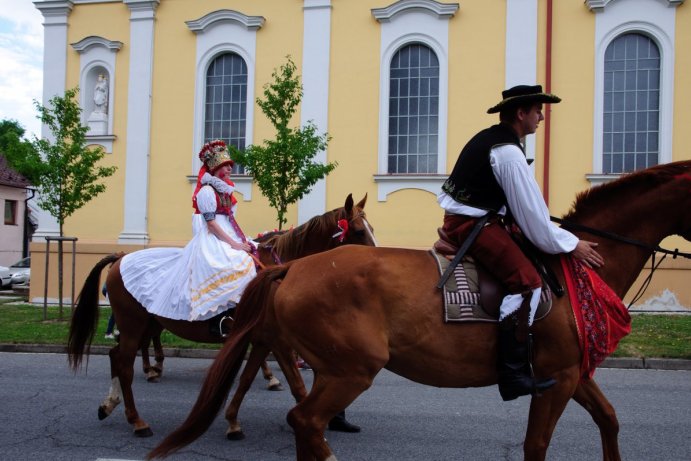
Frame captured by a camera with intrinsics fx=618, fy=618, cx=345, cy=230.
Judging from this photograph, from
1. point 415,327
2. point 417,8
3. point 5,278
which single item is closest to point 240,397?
point 415,327

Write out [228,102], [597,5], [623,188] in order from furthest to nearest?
[228,102] < [597,5] < [623,188]

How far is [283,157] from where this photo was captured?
43.9 ft

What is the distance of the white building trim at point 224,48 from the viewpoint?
665 inches

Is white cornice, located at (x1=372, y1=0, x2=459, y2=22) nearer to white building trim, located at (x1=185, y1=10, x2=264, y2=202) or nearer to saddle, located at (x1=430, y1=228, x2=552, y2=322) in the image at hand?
white building trim, located at (x1=185, y1=10, x2=264, y2=202)

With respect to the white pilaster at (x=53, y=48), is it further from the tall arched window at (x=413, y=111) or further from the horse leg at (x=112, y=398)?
the horse leg at (x=112, y=398)

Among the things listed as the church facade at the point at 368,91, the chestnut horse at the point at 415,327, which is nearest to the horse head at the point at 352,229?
the chestnut horse at the point at 415,327

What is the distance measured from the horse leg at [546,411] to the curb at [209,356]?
6.46m

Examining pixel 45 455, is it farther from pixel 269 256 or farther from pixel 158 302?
pixel 269 256

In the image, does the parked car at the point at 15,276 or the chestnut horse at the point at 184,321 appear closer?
the chestnut horse at the point at 184,321

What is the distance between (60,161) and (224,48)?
5.76 m

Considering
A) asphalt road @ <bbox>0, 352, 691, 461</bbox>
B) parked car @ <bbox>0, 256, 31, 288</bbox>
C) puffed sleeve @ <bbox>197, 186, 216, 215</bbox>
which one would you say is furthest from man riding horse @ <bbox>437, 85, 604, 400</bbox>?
parked car @ <bbox>0, 256, 31, 288</bbox>

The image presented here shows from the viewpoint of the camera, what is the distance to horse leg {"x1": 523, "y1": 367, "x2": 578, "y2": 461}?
366 cm

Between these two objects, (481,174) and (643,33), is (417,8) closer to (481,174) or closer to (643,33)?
(643,33)

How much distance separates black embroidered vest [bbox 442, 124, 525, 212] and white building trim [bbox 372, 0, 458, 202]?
12.0 m
